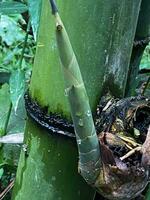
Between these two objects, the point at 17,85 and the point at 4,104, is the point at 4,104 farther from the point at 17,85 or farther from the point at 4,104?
the point at 17,85

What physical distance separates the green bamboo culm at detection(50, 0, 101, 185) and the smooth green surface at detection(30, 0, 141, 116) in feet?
0.27

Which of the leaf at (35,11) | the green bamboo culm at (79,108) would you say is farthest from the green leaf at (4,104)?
the green bamboo culm at (79,108)

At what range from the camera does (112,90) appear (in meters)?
0.61

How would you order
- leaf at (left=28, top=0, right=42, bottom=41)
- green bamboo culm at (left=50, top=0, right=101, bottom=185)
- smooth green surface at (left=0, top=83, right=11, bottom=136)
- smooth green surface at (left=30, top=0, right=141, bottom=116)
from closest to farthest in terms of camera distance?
green bamboo culm at (left=50, top=0, right=101, bottom=185) < smooth green surface at (left=30, top=0, right=141, bottom=116) < leaf at (left=28, top=0, right=42, bottom=41) < smooth green surface at (left=0, top=83, right=11, bottom=136)

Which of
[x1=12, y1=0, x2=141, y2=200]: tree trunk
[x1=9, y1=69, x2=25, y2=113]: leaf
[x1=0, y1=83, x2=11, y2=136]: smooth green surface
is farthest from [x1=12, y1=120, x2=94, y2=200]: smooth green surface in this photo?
[x1=0, y1=83, x2=11, y2=136]: smooth green surface

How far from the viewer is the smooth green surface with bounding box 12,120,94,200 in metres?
0.61

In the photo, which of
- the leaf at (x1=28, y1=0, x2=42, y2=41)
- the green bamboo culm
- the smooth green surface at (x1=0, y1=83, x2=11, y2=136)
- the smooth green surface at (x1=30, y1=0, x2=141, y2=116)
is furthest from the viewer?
the smooth green surface at (x1=0, y1=83, x2=11, y2=136)

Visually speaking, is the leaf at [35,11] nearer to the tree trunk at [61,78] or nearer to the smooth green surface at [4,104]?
the tree trunk at [61,78]

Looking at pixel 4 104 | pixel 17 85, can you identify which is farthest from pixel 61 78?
pixel 4 104

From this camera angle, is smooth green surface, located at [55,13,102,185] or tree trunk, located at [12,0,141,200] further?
tree trunk, located at [12,0,141,200]

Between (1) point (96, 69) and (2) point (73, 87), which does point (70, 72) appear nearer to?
(2) point (73, 87)

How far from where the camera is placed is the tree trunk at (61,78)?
558mm

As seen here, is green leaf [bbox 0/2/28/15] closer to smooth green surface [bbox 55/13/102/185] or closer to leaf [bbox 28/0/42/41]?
leaf [bbox 28/0/42/41]

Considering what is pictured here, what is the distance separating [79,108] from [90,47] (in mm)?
119
